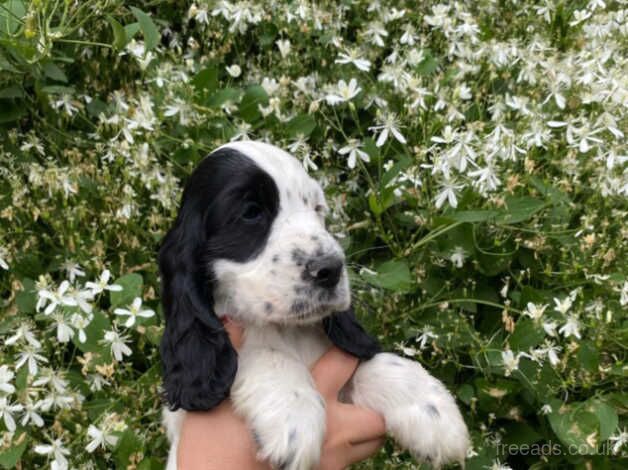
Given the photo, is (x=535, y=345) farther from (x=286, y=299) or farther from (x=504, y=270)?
(x=286, y=299)

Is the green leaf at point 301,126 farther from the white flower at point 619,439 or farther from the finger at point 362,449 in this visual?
the white flower at point 619,439

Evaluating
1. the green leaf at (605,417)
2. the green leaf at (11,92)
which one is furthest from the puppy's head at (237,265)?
the green leaf at (11,92)

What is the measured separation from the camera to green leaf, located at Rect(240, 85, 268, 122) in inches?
127

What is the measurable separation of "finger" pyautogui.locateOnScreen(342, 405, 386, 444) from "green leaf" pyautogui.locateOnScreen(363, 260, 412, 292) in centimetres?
55

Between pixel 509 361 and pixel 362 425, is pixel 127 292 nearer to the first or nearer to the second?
pixel 362 425

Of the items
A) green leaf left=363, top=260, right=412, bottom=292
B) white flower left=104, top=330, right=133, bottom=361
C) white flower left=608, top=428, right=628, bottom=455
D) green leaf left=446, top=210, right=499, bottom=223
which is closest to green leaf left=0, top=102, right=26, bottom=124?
white flower left=104, top=330, right=133, bottom=361

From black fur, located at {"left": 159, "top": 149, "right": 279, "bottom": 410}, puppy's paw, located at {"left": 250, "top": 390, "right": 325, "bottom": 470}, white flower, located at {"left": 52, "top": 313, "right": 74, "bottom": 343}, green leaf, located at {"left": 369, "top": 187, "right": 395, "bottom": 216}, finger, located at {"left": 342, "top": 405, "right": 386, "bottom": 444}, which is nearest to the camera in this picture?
puppy's paw, located at {"left": 250, "top": 390, "right": 325, "bottom": 470}

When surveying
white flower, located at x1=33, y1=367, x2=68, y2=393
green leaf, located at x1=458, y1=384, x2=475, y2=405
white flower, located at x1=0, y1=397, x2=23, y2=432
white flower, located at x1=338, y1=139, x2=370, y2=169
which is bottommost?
green leaf, located at x1=458, y1=384, x2=475, y2=405

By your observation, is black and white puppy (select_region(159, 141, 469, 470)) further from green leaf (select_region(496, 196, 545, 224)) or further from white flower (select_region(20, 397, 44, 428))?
green leaf (select_region(496, 196, 545, 224))

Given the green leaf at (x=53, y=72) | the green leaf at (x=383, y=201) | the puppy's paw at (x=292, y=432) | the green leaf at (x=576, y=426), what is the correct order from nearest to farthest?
the puppy's paw at (x=292, y=432), the green leaf at (x=576, y=426), the green leaf at (x=383, y=201), the green leaf at (x=53, y=72)

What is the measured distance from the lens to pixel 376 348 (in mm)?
2490

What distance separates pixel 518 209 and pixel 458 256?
30cm

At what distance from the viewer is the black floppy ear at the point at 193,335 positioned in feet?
7.11

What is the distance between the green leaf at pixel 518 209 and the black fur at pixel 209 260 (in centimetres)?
106
